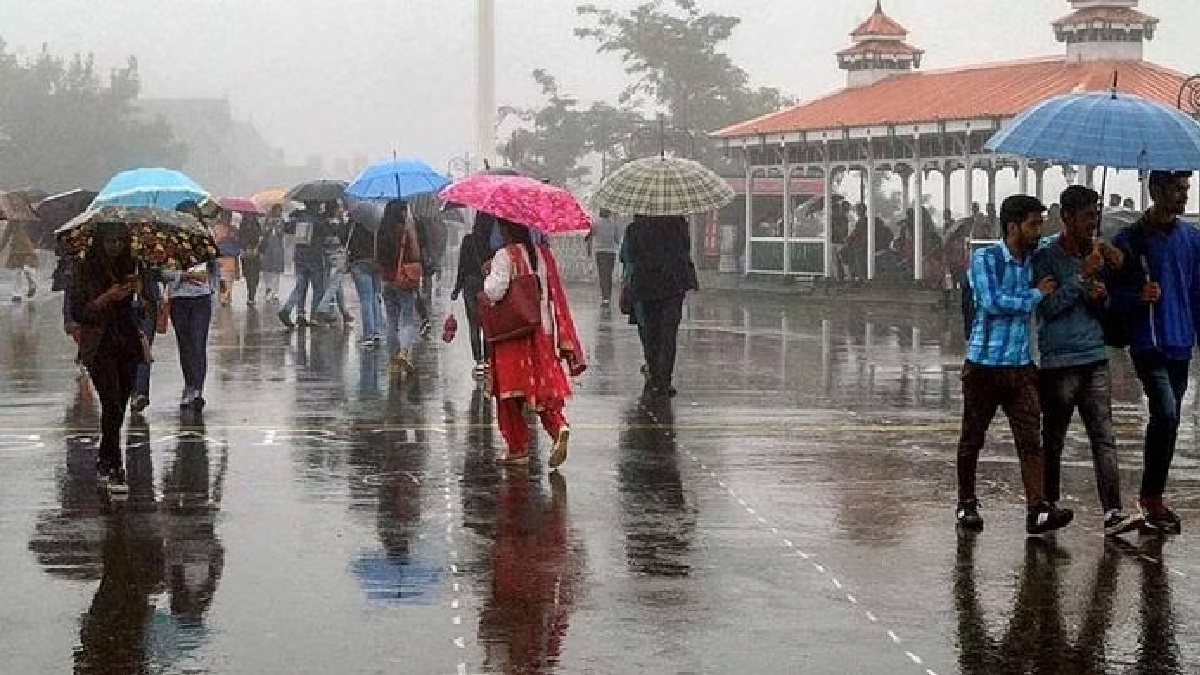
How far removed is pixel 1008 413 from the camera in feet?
32.2

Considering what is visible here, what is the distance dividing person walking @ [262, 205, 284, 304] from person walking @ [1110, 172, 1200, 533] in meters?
25.1

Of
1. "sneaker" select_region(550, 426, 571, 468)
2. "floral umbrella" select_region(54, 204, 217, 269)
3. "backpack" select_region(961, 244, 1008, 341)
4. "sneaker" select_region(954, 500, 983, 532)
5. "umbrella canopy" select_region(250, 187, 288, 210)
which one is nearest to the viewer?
"backpack" select_region(961, 244, 1008, 341)

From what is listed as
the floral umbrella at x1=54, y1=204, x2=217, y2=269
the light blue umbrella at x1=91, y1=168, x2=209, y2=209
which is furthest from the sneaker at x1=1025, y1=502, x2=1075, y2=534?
the light blue umbrella at x1=91, y1=168, x2=209, y2=209

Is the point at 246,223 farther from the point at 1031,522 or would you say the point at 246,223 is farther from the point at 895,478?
the point at 1031,522

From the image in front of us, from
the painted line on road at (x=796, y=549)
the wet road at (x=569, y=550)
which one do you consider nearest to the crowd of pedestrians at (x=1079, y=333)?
the wet road at (x=569, y=550)

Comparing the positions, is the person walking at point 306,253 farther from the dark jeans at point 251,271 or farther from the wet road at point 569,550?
the wet road at point 569,550

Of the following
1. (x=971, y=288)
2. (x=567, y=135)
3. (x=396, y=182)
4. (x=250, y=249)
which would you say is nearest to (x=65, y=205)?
(x=396, y=182)

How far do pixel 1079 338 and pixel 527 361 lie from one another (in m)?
3.37

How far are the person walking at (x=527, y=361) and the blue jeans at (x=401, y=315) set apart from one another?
6837 mm

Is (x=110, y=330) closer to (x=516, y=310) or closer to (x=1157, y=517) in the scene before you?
(x=516, y=310)

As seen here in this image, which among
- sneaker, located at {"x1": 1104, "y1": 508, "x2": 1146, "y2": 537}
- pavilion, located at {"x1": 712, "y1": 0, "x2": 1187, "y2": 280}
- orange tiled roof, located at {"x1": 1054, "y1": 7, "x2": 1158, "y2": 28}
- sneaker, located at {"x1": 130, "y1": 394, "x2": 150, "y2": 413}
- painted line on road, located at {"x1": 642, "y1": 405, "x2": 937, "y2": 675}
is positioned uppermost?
orange tiled roof, located at {"x1": 1054, "y1": 7, "x2": 1158, "y2": 28}

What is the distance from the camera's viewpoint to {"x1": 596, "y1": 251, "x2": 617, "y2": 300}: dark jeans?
30764 mm

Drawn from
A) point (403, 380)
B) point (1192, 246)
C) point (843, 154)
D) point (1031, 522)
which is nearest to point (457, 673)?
point (1031, 522)

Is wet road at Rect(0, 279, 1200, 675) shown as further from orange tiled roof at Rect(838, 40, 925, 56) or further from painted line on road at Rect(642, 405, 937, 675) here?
orange tiled roof at Rect(838, 40, 925, 56)
